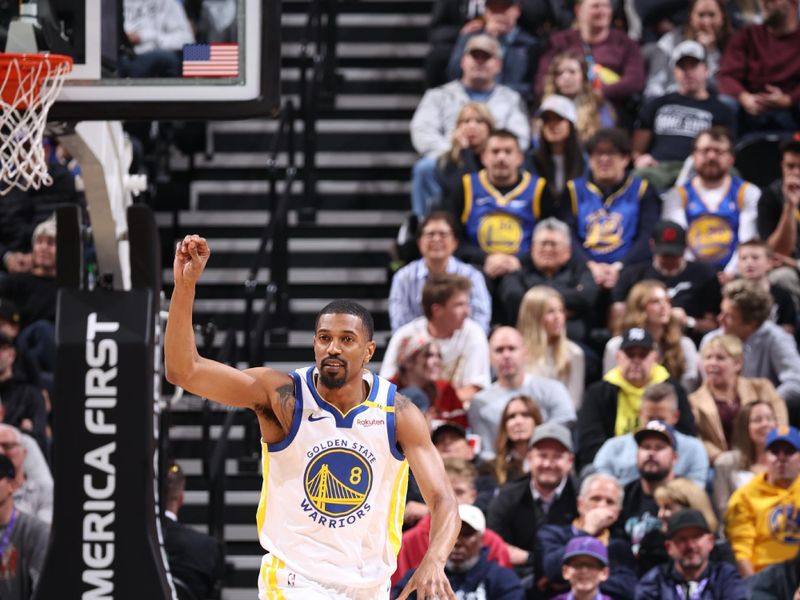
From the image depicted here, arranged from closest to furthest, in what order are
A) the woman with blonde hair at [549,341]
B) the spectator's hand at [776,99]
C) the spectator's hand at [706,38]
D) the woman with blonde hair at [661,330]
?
the woman with blonde hair at [549,341]
the woman with blonde hair at [661,330]
the spectator's hand at [776,99]
the spectator's hand at [706,38]

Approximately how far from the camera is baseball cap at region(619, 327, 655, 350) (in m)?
10.2

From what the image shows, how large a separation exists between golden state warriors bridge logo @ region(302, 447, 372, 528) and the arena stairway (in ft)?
17.3

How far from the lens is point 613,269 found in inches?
451

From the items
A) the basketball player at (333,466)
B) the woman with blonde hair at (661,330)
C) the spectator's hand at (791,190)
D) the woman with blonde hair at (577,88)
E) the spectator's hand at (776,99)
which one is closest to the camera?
the basketball player at (333,466)

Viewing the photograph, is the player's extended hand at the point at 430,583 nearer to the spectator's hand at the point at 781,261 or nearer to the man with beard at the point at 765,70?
the spectator's hand at the point at 781,261

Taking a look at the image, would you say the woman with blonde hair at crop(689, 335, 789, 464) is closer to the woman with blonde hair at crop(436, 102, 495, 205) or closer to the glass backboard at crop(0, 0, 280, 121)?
the woman with blonde hair at crop(436, 102, 495, 205)

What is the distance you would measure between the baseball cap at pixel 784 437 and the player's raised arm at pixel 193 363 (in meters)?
4.22

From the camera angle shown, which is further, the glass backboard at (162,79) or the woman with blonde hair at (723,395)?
the woman with blonde hair at (723,395)

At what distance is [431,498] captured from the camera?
20.3ft

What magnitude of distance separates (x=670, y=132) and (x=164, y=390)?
4451 millimetres

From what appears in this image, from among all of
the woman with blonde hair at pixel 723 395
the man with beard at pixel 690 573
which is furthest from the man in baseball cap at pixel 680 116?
the man with beard at pixel 690 573

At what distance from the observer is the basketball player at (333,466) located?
242 inches

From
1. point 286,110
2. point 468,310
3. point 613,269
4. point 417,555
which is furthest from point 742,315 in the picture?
point 286,110

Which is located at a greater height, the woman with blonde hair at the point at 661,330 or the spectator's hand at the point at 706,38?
the spectator's hand at the point at 706,38
